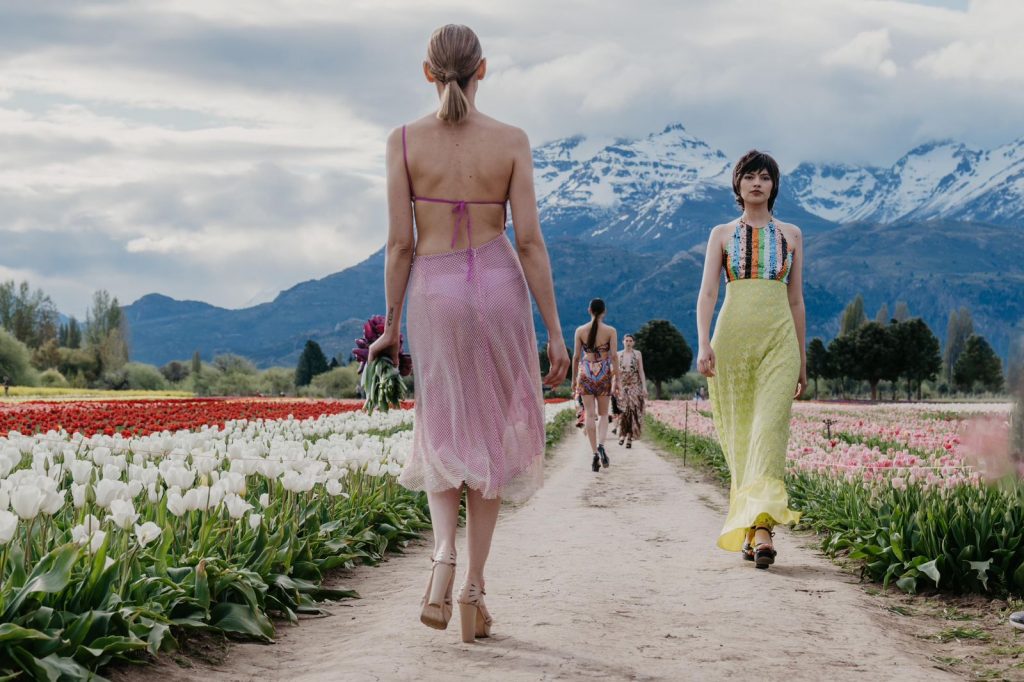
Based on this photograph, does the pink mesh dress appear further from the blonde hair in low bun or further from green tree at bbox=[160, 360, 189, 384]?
green tree at bbox=[160, 360, 189, 384]

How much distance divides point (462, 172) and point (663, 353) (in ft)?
311

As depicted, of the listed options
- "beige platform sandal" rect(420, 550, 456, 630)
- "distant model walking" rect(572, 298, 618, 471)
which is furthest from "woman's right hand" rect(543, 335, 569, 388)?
"distant model walking" rect(572, 298, 618, 471)

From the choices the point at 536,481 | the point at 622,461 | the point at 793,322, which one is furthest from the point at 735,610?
the point at 622,461

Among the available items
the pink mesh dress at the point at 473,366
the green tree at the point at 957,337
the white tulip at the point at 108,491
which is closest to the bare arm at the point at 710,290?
the pink mesh dress at the point at 473,366

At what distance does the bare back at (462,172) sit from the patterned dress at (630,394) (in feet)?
48.1

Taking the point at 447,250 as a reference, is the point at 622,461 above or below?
below

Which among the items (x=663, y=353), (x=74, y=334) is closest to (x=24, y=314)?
(x=74, y=334)

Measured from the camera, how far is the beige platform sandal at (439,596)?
4.95 m

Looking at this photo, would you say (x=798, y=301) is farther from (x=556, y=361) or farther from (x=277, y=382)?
(x=277, y=382)

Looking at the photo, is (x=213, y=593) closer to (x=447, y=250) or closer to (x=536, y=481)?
(x=536, y=481)

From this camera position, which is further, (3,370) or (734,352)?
(3,370)

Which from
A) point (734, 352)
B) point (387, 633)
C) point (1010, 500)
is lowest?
point (387, 633)

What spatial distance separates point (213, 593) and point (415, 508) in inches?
171

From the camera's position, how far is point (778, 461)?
7219 millimetres
